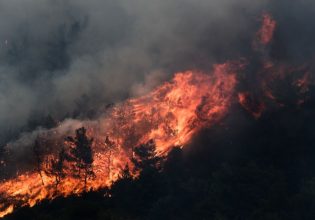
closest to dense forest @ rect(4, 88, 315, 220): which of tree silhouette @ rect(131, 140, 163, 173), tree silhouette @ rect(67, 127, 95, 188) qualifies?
tree silhouette @ rect(131, 140, 163, 173)

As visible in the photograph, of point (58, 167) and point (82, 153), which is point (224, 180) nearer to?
point (82, 153)

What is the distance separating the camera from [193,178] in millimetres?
55375

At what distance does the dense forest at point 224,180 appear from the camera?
49.2 m

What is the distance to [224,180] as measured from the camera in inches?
2174

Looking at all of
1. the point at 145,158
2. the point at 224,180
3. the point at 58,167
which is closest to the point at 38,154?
the point at 58,167

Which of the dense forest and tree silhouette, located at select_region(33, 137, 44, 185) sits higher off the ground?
tree silhouette, located at select_region(33, 137, 44, 185)

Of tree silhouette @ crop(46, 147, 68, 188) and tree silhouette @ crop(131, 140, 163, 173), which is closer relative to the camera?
tree silhouette @ crop(46, 147, 68, 188)

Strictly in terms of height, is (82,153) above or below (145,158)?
above

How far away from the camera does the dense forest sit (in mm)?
49250

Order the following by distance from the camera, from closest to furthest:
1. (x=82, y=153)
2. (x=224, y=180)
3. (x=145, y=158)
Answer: (x=82, y=153), (x=145, y=158), (x=224, y=180)

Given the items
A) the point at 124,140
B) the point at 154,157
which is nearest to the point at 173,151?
the point at 154,157

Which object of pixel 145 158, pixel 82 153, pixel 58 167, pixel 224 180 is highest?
pixel 82 153

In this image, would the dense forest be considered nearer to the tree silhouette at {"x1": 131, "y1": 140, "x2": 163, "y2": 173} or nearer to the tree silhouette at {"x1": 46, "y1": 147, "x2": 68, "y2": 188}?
the tree silhouette at {"x1": 131, "y1": 140, "x2": 163, "y2": 173}

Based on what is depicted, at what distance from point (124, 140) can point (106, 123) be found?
3.42 meters
